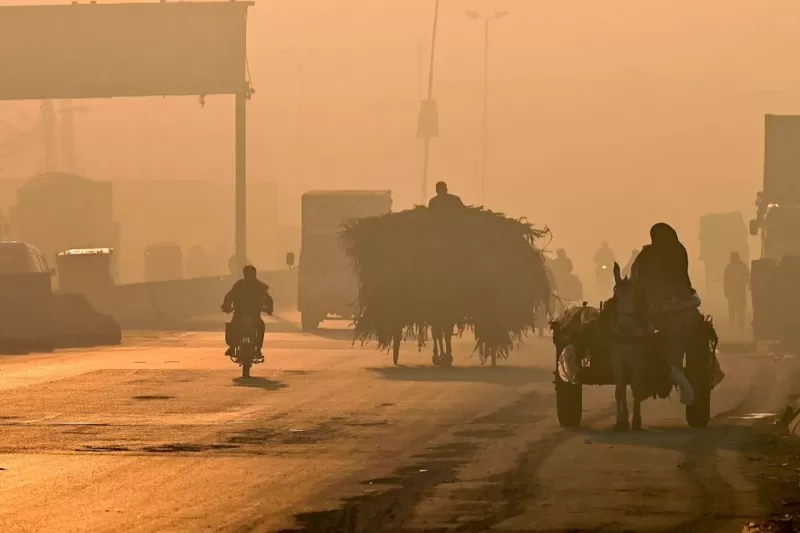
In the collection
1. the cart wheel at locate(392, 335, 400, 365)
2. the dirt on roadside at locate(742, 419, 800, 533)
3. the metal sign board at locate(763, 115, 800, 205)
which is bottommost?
the dirt on roadside at locate(742, 419, 800, 533)

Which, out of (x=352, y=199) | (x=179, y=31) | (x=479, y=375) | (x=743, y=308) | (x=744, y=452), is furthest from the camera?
(x=179, y=31)

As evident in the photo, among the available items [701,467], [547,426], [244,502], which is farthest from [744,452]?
[244,502]

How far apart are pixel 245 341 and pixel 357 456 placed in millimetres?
13174

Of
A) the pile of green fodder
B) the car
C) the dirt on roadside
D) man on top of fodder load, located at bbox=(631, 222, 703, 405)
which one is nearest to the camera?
the dirt on roadside

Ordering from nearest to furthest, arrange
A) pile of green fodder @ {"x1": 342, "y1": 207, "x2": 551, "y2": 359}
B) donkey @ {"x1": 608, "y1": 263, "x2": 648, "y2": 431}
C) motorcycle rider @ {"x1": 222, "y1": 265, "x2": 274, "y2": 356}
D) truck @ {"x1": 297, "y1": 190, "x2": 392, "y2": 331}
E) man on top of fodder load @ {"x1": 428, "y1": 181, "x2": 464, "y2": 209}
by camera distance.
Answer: donkey @ {"x1": 608, "y1": 263, "x2": 648, "y2": 431}
motorcycle rider @ {"x1": 222, "y1": 265, "x2": 274, "y2": 356}
pile of green fodder @ {"x1": 342, "y1": 207, "x2": 551, "y2": 359}
man on top of fodder load @ {"x1": 428, "y1": 181, "x2": 464, "y2": 209}
truck @ {"x1": 297, "y1": 190, "x2": 392, "y2": 331}

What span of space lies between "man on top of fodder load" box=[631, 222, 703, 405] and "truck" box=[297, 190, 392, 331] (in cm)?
3012

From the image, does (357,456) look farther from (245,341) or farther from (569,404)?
(245,341)

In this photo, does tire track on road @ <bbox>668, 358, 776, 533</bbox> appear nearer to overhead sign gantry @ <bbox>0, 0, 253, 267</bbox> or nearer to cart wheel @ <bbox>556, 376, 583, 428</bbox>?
cart wheel @ <bbox>556, 376, 583, 428</bbox>

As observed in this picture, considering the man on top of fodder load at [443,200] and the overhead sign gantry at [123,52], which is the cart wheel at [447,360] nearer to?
the man on top of fodder load at [443,200]

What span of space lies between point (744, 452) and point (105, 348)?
79.1ft

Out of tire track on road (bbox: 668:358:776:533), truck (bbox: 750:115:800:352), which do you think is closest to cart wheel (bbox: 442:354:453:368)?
truck (bbox: 750:115:800:352)

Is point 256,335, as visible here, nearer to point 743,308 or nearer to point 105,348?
point 105,348

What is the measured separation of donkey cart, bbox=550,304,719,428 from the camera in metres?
19.1

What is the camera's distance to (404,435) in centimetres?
1905
